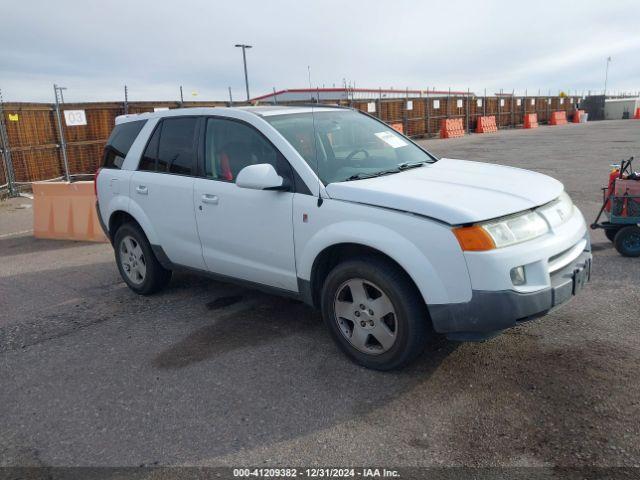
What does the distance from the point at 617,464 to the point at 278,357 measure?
88.3 inches

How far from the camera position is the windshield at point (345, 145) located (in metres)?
4.01

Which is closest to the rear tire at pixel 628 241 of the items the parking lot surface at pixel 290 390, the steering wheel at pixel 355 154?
the parking lot surface at pixel 290 390

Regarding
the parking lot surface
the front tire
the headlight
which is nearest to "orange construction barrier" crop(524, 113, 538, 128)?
the parking lot surface

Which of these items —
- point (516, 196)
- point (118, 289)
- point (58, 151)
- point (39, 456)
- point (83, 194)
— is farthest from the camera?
point (58, 151)

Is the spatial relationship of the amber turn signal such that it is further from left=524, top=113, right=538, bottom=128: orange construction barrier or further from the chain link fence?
left=524, top=113, right=538, bottom=128: orange construction barrier

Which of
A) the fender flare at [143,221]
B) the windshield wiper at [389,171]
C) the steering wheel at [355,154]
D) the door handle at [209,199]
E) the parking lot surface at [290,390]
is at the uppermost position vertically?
the steering wheel at [355,154]

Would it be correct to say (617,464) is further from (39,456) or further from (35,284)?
(35,284)

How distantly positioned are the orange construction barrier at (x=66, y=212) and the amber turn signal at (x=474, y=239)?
673 cm

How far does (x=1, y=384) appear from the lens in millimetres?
3801

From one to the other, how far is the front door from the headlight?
4.40 feet

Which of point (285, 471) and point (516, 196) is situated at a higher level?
point (516, 196)

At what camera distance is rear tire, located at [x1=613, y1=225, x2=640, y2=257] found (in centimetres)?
588

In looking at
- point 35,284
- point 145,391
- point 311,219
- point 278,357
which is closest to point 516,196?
point 311,219

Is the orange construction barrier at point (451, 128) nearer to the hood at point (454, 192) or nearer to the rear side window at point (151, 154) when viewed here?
the rear side window at point (151, 154)
